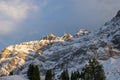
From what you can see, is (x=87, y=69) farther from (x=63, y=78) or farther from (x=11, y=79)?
(x=11, y=79)

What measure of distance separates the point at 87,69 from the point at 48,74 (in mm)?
35920

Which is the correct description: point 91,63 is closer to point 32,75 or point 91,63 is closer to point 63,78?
point 32,75

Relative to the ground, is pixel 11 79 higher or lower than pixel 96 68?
higher

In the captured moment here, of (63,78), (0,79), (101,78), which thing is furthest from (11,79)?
(101,78)

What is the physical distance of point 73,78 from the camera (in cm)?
15012

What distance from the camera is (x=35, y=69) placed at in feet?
424

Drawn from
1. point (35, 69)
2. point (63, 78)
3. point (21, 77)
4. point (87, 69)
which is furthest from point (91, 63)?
point (21, 77)

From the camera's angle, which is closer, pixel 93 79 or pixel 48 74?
pixel 93 79

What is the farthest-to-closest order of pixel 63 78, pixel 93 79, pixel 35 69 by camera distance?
pixel 63 78, pixel 35 69, pixel 93 79

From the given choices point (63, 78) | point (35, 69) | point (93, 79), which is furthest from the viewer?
point (63, 78)

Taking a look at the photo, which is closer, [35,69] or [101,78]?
[101,78]

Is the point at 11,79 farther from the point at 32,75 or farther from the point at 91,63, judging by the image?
the point at 91,63

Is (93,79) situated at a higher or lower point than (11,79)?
lower

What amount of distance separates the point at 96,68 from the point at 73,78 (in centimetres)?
5067
